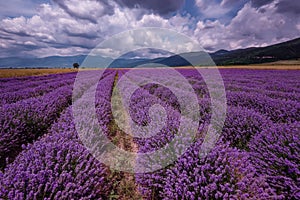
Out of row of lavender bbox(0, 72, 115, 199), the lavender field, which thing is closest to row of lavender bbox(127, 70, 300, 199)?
the lavender field

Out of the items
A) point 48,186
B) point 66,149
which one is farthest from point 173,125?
point 48,186

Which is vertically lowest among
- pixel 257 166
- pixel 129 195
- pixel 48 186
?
pixel 129 195

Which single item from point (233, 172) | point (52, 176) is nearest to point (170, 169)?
point (233, 172)

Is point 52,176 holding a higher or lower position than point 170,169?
higher

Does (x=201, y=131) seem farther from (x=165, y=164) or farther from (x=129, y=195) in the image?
(x=129, y=195)

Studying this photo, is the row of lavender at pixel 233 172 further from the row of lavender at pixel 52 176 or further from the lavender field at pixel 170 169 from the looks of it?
the row of lavender at pixel 52 176

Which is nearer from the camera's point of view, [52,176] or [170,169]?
[52,176]

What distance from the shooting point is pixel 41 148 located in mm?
1998

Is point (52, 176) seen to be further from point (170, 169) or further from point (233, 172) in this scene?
point (233, 172)

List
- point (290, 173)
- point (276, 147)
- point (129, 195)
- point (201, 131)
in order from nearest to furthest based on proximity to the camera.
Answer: point (290, 173)
point (276, 147)
point (129, 195)
point (201, 131)

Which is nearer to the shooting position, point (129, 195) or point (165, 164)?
point (165, 164)

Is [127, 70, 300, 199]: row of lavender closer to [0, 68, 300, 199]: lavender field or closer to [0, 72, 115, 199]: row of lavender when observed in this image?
[0, 68, 300, 199]: lavender field

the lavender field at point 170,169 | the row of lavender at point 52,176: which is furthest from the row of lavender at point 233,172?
the row of lavender at point 52,176

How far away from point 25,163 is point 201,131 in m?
2.24
